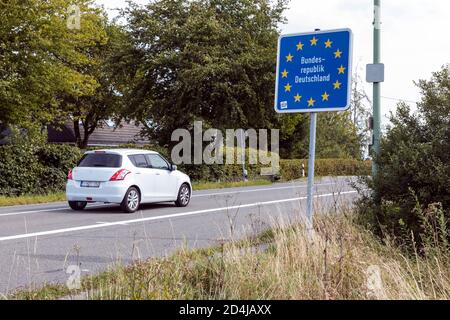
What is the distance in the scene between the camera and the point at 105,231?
34.9 ft

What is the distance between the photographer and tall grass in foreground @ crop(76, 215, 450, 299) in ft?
15.7

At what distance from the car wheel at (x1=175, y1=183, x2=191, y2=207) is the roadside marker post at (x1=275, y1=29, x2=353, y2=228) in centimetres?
888

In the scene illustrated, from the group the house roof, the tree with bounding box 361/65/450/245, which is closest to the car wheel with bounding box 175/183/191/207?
the tree with bounding box 361/65/450/245

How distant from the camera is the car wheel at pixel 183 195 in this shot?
51.9 feet

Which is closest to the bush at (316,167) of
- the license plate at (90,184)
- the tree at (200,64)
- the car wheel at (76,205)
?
the tree at (200,64)

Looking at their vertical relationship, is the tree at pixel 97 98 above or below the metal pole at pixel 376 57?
above

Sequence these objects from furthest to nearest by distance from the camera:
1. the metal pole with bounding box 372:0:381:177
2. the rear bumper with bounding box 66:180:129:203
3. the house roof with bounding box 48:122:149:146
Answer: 1. the house roof with bounding box 48:122:149:146
2. the rear bumper with bounding box 66:180:129:203
3. the metal pole with bounding box 372:0:381:177

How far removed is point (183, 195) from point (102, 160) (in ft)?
9.02

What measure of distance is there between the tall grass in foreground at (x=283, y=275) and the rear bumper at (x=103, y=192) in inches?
300

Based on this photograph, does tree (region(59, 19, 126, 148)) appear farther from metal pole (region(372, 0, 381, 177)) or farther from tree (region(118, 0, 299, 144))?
metal pole (region(372, 0, 381, 177))

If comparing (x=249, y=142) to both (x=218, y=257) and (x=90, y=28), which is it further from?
(x=218, y=257)

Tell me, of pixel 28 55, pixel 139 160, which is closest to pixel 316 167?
pixel 28 55

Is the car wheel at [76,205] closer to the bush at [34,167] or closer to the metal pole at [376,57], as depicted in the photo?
the bush at [34,167]
